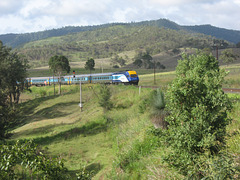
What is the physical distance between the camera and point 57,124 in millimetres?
37844

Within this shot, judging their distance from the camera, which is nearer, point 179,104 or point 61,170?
point 61,170

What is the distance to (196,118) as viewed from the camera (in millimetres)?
6672

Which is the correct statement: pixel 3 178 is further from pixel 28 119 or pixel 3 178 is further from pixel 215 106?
pixel 28 119

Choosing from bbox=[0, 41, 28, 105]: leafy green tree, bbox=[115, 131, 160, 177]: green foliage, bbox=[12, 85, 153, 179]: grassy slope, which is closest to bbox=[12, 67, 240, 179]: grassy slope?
A: bbox=[12, 85, 153, 179]: grassy slope

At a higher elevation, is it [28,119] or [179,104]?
[179,104]

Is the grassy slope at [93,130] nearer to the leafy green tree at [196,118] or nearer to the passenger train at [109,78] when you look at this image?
the leafy green tree at [196,118]

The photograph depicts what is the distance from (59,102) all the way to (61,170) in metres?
48.3

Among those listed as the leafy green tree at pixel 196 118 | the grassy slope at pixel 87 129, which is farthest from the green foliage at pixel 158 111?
the leafy green tree at pixel 196 118

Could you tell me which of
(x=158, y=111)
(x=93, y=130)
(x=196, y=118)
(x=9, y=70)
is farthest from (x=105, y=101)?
(x=196, y=118)

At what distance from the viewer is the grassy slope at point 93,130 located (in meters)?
18.4

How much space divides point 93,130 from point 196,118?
2684 cm

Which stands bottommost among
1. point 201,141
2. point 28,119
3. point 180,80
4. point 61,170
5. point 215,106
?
point 28,119

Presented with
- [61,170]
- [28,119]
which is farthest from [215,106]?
[28,119]

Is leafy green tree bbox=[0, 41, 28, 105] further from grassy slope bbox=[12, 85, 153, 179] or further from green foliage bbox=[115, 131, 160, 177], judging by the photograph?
green foliage bbox=[115, 131, 160, 177]
